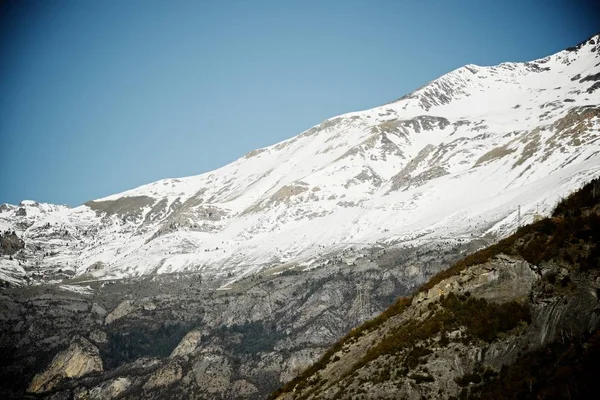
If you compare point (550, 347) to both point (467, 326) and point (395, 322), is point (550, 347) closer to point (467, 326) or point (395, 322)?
point (467, 326)

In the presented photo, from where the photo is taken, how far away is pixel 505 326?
138 ft

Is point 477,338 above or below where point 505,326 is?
below

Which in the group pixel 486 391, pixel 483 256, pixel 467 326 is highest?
pixel 483 256

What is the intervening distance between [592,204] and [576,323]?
10.8m

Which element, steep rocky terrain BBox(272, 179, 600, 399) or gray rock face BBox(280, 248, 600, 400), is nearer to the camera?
steep rocky terrain BBox(272, 179, 600, 399)

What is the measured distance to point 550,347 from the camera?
38719 millimetres

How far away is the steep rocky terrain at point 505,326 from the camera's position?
38344 mm

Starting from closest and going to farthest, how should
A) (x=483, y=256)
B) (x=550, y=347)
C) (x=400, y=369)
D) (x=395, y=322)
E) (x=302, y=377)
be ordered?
1. (x=550, y=347)
2. (x=400, y=369)
3. (x=483, y=256)
4. (x=395, y=322)
5. (x=302, y=377)

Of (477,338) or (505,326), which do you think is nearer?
(505,326)

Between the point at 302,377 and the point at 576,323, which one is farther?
the point at 302,377

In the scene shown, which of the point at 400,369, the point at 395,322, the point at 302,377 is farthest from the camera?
the point at 302,377

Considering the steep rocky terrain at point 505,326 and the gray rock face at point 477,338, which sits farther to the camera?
the gray rock face at point 477,338

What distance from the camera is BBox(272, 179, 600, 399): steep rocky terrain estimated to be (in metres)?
38.3

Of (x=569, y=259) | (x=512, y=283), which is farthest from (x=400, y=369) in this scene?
(x=569, y=259)
